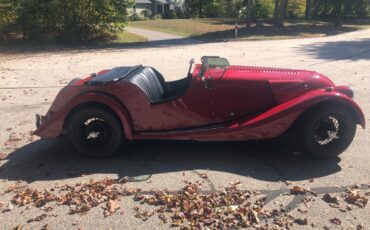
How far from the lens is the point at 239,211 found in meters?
3.77

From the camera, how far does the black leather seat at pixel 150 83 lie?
5043 mm

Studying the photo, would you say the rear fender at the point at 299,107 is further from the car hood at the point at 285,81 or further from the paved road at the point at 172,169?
the paved road at the point at 172,169

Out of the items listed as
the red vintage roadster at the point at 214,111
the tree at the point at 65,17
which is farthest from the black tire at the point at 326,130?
the tree at the point at 65,17

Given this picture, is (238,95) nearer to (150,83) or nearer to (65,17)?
(150,83)

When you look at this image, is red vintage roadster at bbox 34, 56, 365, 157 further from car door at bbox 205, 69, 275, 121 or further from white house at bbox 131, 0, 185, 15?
Answer: white house at bbox 131, 0, 185, 15

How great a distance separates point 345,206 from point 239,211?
1.06 meters

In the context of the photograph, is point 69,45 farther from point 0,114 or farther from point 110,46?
A: point 0,114

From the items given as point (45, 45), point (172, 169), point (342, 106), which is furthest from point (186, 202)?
point (45, 45)

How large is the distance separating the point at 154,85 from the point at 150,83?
104 millimetres

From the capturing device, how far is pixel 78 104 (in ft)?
16.3

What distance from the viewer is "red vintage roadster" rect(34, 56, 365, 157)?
479 centimetres

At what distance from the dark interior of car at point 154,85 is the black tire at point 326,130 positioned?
62.0 inches

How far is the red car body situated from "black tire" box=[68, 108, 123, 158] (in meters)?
0.10

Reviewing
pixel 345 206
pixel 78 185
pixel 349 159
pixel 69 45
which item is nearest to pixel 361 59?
pixel 349 159
